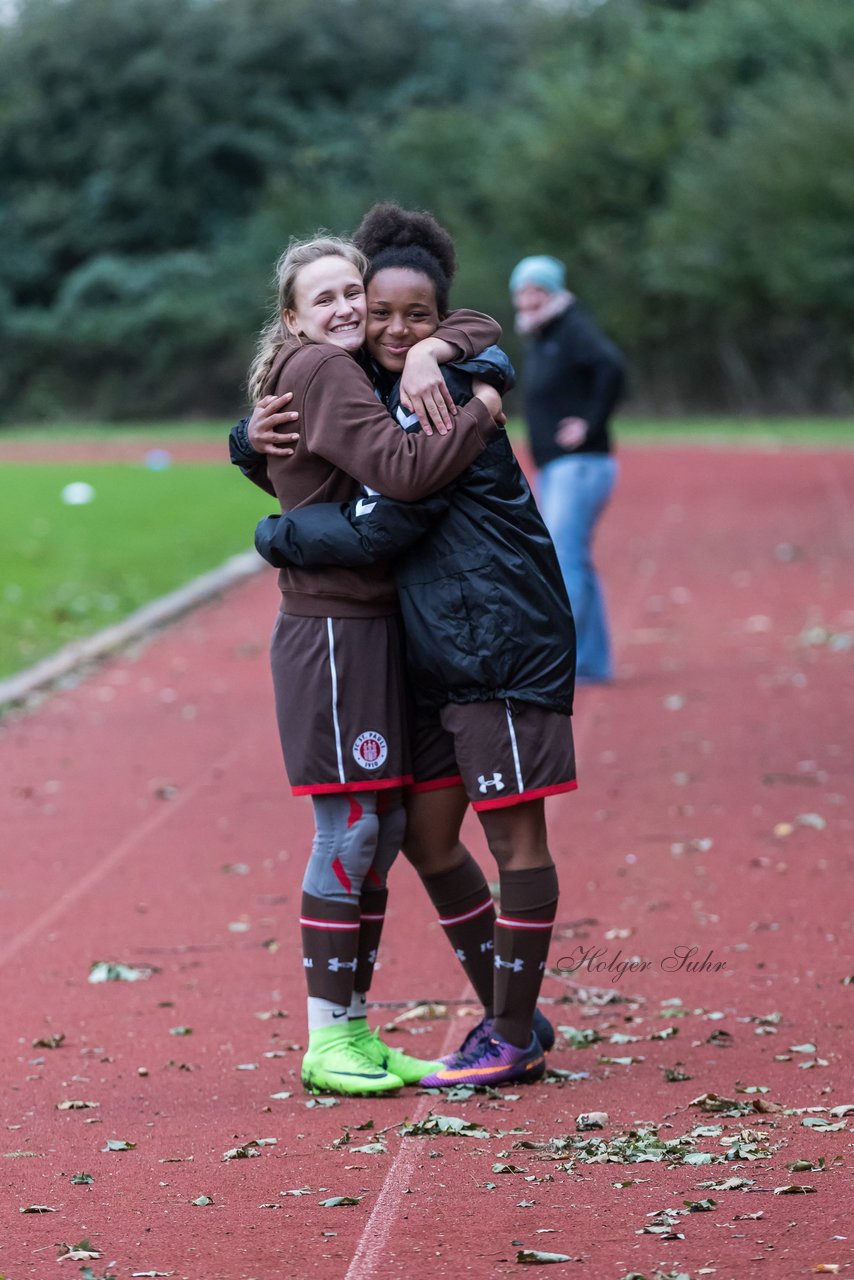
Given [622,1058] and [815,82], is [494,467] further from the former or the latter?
[815,82]

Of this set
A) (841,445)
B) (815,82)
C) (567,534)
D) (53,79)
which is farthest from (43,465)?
(53,79)

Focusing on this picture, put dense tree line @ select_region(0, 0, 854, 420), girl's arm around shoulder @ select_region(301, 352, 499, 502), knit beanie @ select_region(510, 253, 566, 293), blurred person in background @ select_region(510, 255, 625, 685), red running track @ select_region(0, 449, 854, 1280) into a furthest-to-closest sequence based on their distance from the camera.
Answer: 1. dense tree line @ select_region(0, 0, 854, 420)
2. blurred person in background @ select_region(510, 255, 625, 685)
3. knit beanie @ select_region(510, 253, 566, 293)
4. girl's arm around shoulder @ select_region(301, 352, 499, 502)
5. red running track @ select_region(0, 449, 854, 1280)

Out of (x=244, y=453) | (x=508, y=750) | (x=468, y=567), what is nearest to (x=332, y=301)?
(x=244, y=453)

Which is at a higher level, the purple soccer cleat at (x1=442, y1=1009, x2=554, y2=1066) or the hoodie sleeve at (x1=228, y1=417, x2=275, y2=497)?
the hoodie sleeve at (x1=228, y1=417, x2=275, y2=497)

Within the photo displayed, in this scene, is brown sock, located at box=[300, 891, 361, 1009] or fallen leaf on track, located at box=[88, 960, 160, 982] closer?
brown sock, located at box=[300, 891, 361, 1009]

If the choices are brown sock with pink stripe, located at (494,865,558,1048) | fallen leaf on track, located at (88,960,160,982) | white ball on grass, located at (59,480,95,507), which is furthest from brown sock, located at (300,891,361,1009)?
white ball on grass, located at (59,480,95,507)

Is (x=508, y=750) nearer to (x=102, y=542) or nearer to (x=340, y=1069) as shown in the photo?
(x=340, y=1069)

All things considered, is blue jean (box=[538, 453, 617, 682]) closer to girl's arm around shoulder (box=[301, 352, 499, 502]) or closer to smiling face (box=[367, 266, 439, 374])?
smiling face (box=[367, 266, 439, 374])

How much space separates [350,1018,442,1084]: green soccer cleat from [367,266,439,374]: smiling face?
1.63 meters

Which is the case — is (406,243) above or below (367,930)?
above

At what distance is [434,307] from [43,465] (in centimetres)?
2816

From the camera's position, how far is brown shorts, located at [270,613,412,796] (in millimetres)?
4457

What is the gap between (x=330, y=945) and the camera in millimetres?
4586

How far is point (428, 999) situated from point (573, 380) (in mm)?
5220
